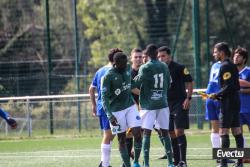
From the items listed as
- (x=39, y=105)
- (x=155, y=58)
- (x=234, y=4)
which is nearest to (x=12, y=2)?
(x=39, y=105)

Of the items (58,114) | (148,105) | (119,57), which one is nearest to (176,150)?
(148,105)

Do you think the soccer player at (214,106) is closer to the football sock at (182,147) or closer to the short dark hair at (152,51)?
the football sock at (182,147)

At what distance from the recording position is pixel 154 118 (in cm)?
1463

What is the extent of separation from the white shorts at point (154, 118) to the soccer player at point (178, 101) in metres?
0.90

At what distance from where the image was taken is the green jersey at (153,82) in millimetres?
14531

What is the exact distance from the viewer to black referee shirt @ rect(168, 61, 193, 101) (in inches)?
626

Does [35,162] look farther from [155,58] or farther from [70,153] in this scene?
[155,58]

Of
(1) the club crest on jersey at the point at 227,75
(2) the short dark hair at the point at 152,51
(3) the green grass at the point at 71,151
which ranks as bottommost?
(3) the green grass at the point at 71,151

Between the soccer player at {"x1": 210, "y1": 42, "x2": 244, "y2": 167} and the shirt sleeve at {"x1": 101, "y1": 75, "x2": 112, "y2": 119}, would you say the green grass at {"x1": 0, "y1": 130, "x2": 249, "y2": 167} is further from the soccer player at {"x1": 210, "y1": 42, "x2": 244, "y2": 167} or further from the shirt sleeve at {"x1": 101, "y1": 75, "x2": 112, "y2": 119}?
the shirt sleeve at {"x1": 101, "y1": 75, "x2": 112, "y2": 119}

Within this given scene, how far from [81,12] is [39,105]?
966 inches

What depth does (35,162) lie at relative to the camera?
17203 millimetres

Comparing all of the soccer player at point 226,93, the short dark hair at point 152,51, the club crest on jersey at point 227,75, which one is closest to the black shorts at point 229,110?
the soccer player at point 226,93

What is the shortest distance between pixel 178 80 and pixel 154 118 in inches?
64.6

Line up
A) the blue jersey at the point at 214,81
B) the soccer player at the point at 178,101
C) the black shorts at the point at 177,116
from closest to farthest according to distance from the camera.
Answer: the soccer player at the point at 178,101
the black shorts at the point at 177,116
the blue jersey at the point at 214,81
